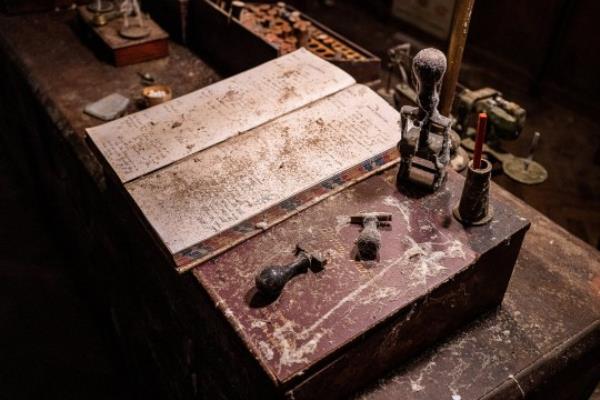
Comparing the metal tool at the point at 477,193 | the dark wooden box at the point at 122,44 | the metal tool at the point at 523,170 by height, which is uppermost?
the metal tool at the point at 477,193

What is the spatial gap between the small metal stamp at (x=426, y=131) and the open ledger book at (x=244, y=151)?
0.42 feet

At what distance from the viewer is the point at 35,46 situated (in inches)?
109

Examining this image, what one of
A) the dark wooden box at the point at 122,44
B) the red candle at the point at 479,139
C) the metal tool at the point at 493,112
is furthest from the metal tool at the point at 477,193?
the dark wooden box at the point at 122,44

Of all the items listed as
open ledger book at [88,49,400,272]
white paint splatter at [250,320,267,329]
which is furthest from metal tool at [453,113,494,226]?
white paint splatter at [250,320,267,329]

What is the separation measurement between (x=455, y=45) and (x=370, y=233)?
0.63m

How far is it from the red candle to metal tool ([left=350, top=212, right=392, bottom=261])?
0.26 meters

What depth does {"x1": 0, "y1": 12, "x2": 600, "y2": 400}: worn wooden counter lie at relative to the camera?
1485mm

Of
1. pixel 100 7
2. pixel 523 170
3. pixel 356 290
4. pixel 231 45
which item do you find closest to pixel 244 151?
pixel 356 290

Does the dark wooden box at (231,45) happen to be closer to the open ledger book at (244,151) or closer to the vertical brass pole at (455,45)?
the open ledger book at (244,151)

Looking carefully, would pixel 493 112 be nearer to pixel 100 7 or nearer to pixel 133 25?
pixel 133 25

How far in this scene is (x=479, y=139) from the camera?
4.54 feet

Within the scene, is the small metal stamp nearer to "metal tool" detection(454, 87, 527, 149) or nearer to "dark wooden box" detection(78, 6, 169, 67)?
"metal tool" detection(454, 87, 527, 149)

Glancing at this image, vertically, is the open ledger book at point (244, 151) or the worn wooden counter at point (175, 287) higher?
the open ledger book at point (244, 151)

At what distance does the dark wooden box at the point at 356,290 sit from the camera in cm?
124
